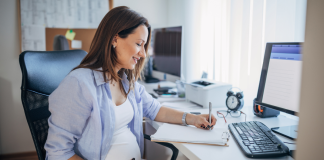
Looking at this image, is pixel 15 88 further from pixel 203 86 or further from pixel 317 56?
pixel 317 56

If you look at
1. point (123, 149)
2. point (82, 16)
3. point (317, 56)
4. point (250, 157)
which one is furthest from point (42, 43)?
point (317, 56)

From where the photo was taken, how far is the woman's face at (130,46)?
1.02 m

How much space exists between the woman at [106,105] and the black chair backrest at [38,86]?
131 mm

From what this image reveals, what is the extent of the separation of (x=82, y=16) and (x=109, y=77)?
1770 mm

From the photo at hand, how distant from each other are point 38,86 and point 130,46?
45 centimetres

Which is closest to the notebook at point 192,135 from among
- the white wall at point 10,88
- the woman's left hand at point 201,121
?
the woman's left hand at point 201,121

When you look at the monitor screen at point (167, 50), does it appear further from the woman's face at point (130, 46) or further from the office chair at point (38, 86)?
the office chair at point (38, 86)

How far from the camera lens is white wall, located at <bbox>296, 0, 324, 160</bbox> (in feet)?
1.32

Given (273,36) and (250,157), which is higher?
(273,36)

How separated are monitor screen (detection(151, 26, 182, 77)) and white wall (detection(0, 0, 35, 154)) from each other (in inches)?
58.8

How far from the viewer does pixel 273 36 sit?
1288 mm

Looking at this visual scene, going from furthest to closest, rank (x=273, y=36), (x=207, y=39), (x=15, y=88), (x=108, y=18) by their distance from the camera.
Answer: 1. (x=15, y=88)
2. (x=207, y=39)
3. (x=273, y=36)
4. (x=108, y=18)

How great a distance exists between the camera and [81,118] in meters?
0.85

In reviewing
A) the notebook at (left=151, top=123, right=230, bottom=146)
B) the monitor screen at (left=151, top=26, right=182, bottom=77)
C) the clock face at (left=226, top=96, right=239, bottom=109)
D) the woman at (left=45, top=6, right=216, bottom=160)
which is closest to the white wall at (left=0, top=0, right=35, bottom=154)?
the monitor screen at (left=151, top=26, right=182, bottom=77)
